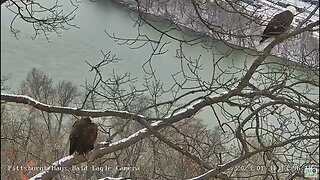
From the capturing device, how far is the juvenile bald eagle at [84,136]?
204 centimetres

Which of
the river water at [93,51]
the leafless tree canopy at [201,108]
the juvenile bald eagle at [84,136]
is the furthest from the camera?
the river water at [93,51]

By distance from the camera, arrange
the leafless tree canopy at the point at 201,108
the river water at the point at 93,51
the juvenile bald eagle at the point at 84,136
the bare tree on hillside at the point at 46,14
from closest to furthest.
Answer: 1. the leafless tree canopy at the point at 201,108
2. the juvenile bald eagle at the point at 84,136
3. the bare tree on hillside at the point at 46,14
4. the river water at the point at 93,51

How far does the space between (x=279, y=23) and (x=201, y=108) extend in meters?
0.48

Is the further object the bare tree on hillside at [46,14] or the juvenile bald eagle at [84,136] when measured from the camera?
the bare tree on hillside at [46,14]

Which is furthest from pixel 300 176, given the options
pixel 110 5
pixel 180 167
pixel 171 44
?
pixel 110 5

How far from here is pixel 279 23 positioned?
78.7 inches

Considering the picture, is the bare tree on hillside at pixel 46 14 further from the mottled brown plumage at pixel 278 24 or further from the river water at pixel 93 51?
the mottled brown plumage at pixel 278 24

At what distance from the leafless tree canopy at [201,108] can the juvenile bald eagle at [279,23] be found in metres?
0.05

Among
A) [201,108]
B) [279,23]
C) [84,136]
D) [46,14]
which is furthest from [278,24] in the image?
[46,14]

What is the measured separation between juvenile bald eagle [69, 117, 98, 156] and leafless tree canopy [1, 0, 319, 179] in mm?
39

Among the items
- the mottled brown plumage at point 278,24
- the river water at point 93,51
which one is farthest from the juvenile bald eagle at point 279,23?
the river water at point 93,51

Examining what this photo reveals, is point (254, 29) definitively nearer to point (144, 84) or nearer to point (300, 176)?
point (300, 176)

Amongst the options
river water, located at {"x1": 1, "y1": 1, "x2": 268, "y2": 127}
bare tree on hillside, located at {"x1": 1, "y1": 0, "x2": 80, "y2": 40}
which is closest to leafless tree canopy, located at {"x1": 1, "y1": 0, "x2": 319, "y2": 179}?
river water, located at {"x1": 1, "y1": 1, "x2": 268, "y2": 127}

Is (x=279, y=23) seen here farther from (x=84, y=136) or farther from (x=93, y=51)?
(x=93, y=51)
